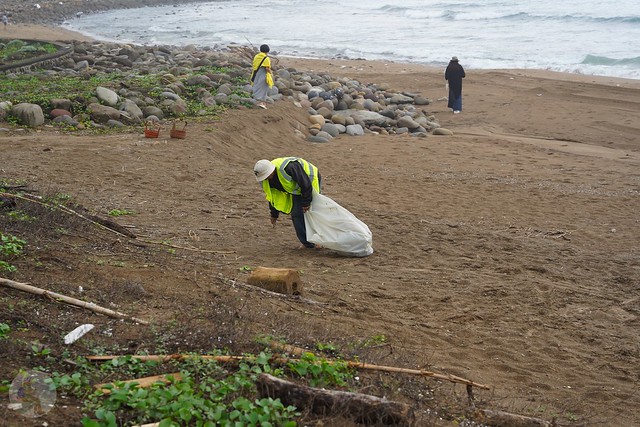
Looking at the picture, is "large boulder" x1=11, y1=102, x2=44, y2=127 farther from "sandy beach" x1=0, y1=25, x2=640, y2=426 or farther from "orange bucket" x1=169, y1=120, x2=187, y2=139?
"orange bucket" x1=169, y1=120, x2=187, y2=139

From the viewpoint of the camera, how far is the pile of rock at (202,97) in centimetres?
1491

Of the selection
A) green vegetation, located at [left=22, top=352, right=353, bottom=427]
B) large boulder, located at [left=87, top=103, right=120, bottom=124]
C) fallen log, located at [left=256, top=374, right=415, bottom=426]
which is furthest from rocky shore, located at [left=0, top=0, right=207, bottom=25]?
fallen log, located at [left=256, top=374, right=415, bottom=426]

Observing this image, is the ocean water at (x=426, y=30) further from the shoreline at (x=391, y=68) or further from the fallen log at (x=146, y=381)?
the fallen log at (x=146, y=381)

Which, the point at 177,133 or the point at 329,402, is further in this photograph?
the point at 177,133

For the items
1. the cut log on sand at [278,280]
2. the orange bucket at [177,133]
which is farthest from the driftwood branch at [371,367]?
the orange bucket at [177,133]

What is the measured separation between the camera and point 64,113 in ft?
48.2

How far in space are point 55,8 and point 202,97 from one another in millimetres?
38295

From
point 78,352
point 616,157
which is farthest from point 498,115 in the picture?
point 78,352

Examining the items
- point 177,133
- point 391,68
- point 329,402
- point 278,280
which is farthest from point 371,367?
point 391,68

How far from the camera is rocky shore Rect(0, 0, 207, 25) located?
152 feet

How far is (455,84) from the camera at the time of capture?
69.2 ft

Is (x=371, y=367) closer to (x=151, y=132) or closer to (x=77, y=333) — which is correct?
(x=77, y=333)

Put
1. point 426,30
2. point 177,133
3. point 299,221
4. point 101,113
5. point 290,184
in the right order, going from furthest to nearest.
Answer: point 426,30, point 101,113, point 177,133, point 299,221, point 290,184

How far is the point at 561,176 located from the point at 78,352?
1109 cm
